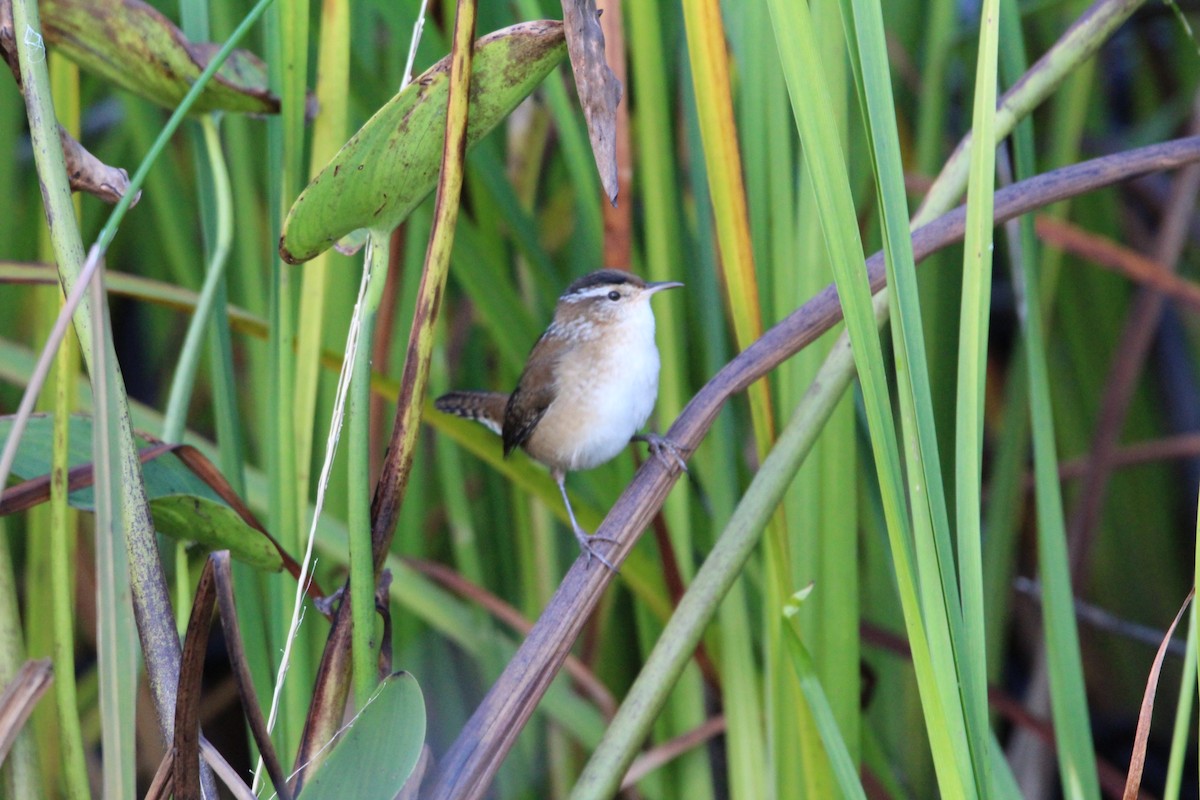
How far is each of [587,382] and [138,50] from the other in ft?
3.11

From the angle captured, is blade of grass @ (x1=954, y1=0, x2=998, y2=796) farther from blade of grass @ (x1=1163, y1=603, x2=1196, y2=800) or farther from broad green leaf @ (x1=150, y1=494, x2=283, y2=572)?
broad green leaf @ (x1=150, y1=494, x2=283, y2=572)

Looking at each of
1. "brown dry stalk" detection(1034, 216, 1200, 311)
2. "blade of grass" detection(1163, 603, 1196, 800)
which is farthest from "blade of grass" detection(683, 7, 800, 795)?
"brown dry stalk" detection(1034, 216, 1200, 311)

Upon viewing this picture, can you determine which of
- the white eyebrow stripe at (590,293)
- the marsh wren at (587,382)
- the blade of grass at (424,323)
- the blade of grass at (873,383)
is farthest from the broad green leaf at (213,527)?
the white eyebrow stripe at (590,293)

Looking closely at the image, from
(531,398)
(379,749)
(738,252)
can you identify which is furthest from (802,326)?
(531,398)

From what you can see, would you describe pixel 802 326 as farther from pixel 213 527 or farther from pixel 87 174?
pixel 87 174

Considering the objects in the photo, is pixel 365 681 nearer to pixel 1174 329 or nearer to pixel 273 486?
Result: pixel 273 486

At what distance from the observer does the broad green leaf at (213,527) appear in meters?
1.02

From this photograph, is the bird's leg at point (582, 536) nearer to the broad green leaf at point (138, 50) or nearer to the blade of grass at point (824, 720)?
the blade of grass at point (824, 720)

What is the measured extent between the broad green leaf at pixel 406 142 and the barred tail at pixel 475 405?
41.9 inches

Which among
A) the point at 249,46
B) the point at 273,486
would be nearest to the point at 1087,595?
the point at 273,486

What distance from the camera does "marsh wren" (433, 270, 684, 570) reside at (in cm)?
185

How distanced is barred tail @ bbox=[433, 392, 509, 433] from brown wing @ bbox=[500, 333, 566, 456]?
98 mm

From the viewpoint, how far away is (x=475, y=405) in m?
2.11

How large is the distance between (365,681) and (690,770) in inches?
36.2
